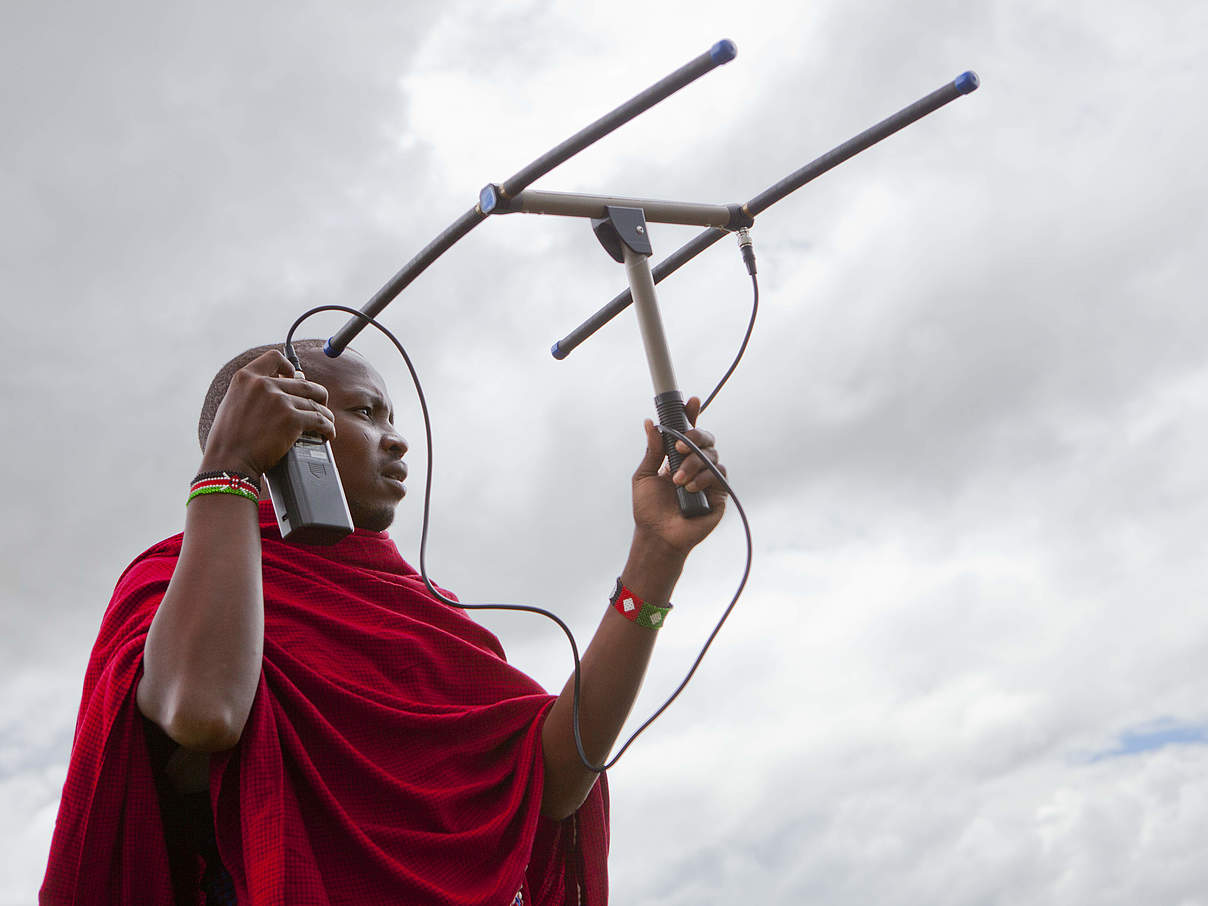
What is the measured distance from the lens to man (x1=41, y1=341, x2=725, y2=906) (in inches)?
99.6

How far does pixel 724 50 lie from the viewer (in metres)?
2.32

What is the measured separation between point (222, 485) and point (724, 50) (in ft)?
4.93

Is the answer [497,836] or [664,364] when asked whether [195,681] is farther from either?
[664,364]

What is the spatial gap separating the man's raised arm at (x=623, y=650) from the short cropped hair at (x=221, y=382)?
1.55 m

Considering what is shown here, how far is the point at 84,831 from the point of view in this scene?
8.36 feet

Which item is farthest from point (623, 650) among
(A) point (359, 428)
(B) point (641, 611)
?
(A) point (359, 428)

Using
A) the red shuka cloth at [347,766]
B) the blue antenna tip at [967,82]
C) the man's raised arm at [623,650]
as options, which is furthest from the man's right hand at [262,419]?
the blue antenna tip at [967,82]

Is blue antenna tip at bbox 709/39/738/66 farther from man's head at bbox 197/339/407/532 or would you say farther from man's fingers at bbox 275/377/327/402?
man's head at bbox 197/339/407/532

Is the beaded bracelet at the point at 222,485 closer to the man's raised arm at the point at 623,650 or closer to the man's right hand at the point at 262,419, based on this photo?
the man's right hand at the point at 262,419

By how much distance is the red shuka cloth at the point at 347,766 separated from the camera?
259 cm

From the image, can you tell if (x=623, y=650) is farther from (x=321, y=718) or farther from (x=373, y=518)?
(x=373, y=518)

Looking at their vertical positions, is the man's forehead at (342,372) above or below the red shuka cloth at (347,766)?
above

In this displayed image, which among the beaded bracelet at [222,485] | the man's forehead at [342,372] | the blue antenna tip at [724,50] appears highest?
the man's forehead at [342,372]

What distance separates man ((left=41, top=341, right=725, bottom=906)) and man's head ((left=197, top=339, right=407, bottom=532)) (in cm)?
1
